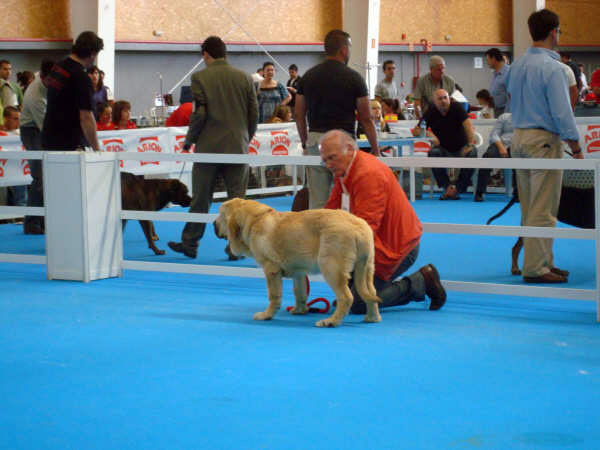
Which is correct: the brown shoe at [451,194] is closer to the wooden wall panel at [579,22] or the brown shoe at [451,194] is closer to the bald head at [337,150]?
the bald head at [337,150]

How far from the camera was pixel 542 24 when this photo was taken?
21.4 feet

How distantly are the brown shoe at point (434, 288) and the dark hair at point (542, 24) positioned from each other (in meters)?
1.91

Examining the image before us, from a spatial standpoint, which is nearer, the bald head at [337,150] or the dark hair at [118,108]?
the bald head at [337,150]

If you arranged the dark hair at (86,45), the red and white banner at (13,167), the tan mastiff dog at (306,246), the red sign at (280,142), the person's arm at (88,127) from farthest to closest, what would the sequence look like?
the red sign at (280,142) < the red and white banner at (13,167) < the person's arm at (88,127) < the dark hair at (86,45) < the tan mastiff dog at (306,246)

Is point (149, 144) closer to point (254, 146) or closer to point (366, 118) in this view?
point (254, 146)

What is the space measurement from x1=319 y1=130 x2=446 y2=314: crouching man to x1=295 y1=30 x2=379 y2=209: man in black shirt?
1.19 metres

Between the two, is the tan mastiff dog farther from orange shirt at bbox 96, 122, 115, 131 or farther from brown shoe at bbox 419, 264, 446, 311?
orange shirt at bbox 96, 122, 115, 131

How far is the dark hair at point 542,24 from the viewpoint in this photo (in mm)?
6500

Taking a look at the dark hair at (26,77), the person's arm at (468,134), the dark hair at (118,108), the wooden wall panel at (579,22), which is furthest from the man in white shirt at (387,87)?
the wooden wall panel at (579,22)

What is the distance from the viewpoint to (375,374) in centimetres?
432

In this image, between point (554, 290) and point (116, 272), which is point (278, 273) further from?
point (116, 272)

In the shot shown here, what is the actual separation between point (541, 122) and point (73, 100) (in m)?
3.88

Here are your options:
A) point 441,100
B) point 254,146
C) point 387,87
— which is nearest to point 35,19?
point 387,87

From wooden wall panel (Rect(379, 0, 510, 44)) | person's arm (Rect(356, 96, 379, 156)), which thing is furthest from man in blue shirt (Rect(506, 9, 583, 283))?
wooden wall panel (Rect(379, 0, 510, 44))
